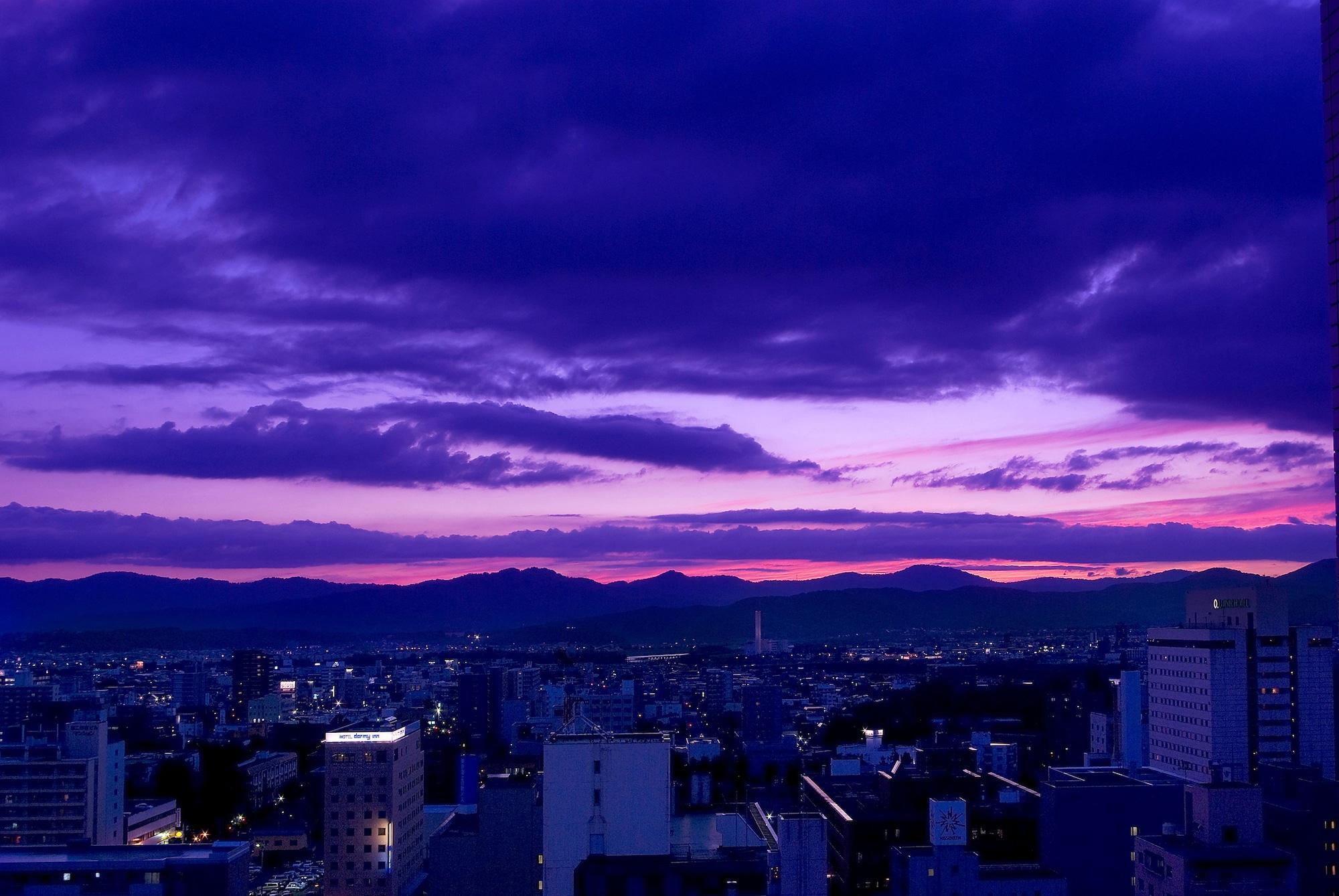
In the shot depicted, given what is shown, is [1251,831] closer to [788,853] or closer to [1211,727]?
[788,853]

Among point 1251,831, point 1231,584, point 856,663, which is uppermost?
point 1231,584

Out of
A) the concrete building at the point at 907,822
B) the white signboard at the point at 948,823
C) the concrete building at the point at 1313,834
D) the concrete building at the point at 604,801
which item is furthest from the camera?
the concrete building at the point at 907,822

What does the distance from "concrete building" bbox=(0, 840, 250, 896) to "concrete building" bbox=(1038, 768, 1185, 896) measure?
16664 millimetres

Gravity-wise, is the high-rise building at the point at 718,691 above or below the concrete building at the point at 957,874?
below

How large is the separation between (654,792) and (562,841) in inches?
69.2

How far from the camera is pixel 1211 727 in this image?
118 ft

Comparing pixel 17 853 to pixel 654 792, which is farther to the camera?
pixel 17 853

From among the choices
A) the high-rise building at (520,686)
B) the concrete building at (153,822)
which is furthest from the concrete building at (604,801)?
the high-rise building at (520,686)

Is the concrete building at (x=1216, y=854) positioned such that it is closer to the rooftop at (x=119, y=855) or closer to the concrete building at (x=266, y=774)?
the rooftop at (x=119, y=855)

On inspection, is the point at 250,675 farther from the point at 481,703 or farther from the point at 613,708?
the point at 613,708

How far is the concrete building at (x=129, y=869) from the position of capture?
85.1ft

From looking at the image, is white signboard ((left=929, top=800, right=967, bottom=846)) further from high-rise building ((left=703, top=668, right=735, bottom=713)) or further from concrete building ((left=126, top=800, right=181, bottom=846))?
→ high-rise building ((left=703, top=668, right=735, bottom=713))

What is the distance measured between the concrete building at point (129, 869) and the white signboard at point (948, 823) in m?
14.4

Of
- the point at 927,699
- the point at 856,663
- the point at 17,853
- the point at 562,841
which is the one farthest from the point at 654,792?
the point at 856,663
